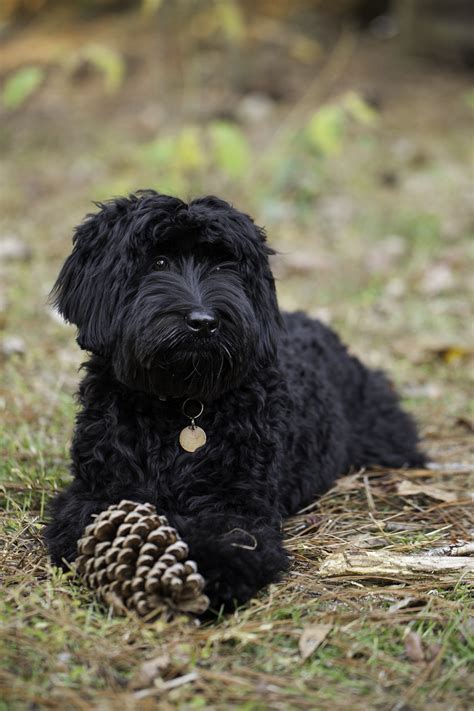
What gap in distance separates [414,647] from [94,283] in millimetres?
1732

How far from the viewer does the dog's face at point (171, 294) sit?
3098 mm

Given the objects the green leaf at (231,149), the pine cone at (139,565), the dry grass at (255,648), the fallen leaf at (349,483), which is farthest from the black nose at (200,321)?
the green leaf at (231,149)

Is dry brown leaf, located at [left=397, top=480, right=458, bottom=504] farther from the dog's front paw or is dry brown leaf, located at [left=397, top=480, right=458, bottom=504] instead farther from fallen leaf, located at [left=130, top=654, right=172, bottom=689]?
fallen leaf, located at [left=130, top=654, right=172, bottom=689]

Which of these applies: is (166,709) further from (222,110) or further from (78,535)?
(222,110)

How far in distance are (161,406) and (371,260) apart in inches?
193

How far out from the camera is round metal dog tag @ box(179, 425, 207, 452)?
3350mm

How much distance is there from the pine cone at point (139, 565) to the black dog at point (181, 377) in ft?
0.47

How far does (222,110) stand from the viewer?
10.3 m

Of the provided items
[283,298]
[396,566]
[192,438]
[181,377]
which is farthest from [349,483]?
[283,298]

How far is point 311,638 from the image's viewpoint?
8.95ft

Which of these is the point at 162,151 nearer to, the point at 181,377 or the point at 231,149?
the point at 231,149

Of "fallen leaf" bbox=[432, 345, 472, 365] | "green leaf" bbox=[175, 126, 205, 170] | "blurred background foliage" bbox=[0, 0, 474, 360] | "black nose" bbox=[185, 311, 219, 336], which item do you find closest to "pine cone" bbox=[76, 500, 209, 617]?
"black nose" bbox=[185, 311, 219, 336]

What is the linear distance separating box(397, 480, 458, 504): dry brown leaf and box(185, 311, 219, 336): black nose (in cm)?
154

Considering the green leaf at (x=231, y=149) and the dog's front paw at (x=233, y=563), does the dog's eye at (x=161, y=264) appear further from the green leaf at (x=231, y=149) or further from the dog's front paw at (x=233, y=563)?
the green leaf at (x=231, y=149)
